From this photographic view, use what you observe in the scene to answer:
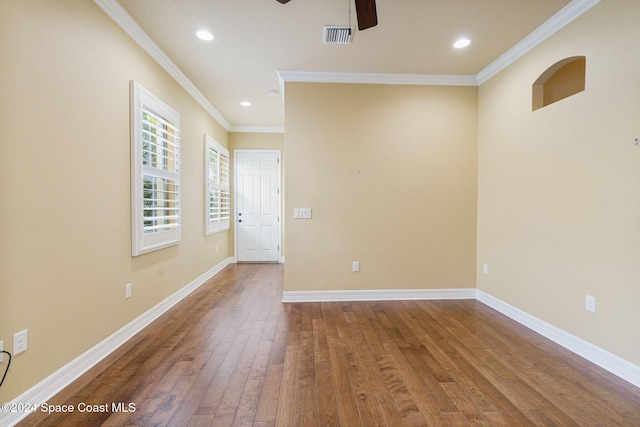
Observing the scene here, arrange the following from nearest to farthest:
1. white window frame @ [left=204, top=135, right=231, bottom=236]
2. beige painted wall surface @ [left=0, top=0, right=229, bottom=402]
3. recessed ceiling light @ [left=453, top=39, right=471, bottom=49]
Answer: beige painted wall surface @ [left=0, top=0, right=229, bottom=402] < recessed ceiling light @ [left=453, top=39, right=471, bottom=49] < white window frame @ [left=204, top=135, right=231, bottom=236]

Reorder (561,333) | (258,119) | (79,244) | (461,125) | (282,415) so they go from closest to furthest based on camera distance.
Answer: (282,415) < (79,244) < (561,333) < (461,125) < (258,119)

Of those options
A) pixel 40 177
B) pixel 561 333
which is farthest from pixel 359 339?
pixel 40 177

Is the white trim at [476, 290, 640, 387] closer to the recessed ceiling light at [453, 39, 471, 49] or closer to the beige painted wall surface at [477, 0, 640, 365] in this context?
the beige painted wall surface at [477, 0, 640, 365]

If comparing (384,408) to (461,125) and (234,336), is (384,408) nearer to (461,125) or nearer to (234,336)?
(234,336)

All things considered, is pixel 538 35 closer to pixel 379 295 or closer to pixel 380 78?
pixel 380 78

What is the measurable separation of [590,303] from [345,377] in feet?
6.59

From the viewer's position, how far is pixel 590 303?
2141mm

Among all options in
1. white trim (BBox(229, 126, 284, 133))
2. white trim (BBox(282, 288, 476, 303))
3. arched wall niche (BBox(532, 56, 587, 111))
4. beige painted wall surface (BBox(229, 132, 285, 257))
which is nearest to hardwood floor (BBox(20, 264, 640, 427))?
white trim (BBox(282, 288, 476, 303))

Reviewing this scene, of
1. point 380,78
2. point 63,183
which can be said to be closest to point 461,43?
point 380,78

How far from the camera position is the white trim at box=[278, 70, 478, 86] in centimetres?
334

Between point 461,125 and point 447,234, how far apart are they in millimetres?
1407

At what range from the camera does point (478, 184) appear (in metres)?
3.49

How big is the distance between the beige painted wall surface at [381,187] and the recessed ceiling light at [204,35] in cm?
109

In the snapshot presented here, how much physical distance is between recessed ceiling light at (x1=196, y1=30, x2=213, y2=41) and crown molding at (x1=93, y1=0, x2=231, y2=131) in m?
0.51
